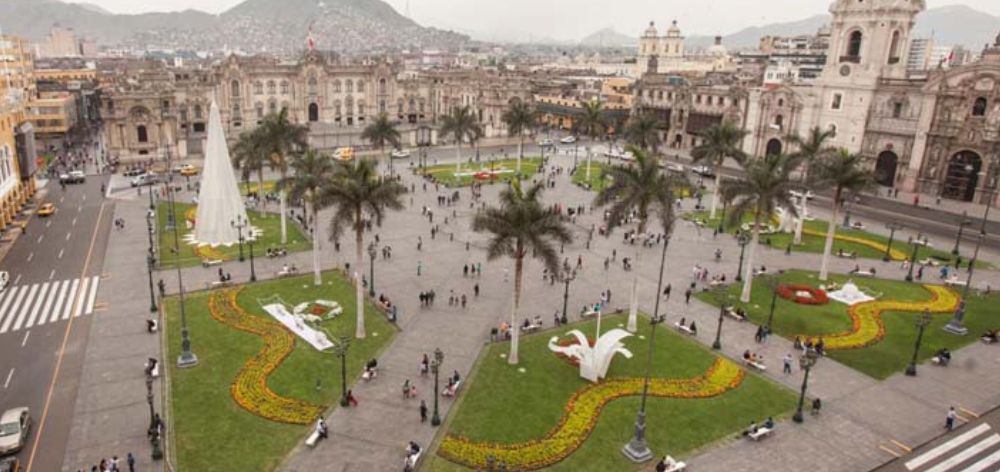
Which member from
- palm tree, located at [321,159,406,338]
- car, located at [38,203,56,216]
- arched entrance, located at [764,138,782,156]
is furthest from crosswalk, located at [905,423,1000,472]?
car, located at [38,203,56,216]

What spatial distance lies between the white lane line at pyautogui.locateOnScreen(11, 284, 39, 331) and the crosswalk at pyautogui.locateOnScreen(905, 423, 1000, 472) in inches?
1722

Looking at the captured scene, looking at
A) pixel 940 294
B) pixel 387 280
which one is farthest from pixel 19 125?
pixel 940 294

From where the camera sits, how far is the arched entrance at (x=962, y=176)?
66.9 metres

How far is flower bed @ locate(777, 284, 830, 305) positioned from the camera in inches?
1602

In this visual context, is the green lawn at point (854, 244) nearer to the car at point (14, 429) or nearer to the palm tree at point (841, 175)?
the palm tree at point (841, 175)

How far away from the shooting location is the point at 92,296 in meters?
39.4

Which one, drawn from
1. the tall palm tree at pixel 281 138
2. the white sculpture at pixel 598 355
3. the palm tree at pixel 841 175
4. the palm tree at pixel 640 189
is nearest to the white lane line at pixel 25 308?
the tall palm tree at pixel 281 138

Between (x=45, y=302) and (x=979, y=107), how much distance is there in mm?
82142

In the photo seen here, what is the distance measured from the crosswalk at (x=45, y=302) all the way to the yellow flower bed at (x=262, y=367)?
7680 mm

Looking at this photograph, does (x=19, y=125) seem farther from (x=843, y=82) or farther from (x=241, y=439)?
(x=843, y=82)

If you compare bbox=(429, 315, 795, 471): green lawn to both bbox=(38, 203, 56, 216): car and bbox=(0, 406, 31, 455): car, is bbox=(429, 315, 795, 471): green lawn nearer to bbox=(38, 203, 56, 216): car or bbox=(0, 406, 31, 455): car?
bbox=(0, 406, 31, 455): car

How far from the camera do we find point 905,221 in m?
62.1

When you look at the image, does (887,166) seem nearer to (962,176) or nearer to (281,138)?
(962,176)

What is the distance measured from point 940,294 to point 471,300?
31.3 m
